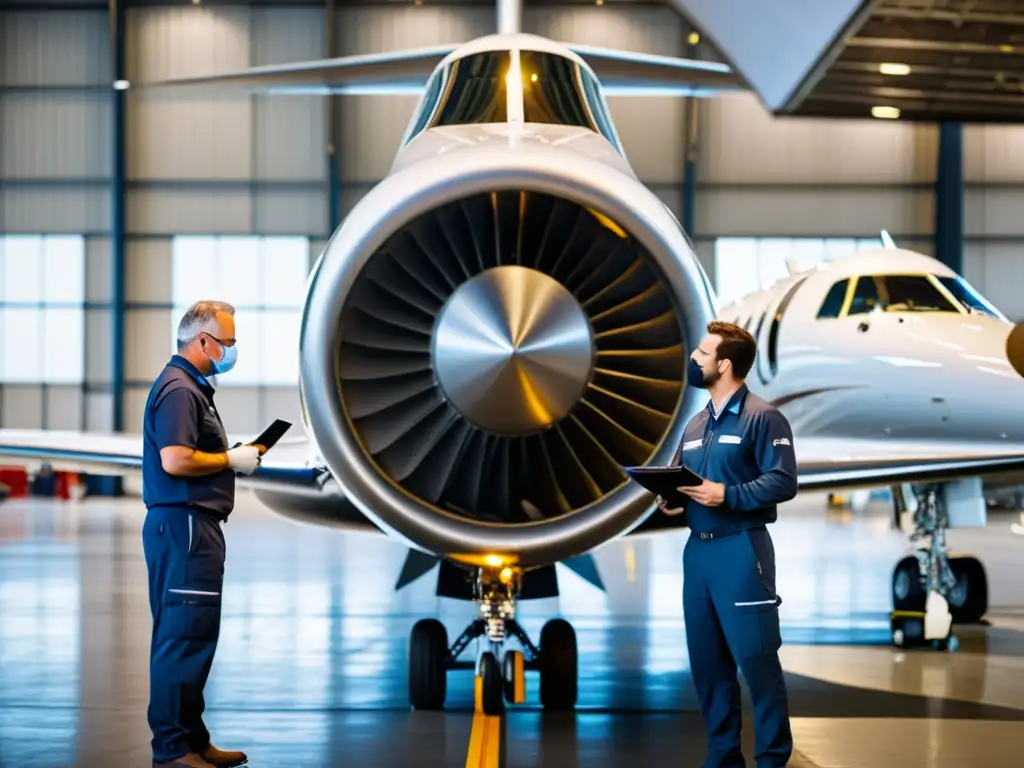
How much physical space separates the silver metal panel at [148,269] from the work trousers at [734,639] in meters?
33.6

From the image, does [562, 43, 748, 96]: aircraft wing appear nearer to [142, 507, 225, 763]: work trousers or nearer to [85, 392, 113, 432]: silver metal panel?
[142, 507, 225, 763]: work trousers

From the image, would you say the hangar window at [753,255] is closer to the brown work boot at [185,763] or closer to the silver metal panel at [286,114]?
the silver metal panel at [286,114]

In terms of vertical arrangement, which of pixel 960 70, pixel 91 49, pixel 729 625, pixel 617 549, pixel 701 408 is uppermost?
pixel 91 49

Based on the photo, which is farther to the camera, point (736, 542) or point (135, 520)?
point (135, 520)

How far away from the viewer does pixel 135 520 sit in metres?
29.2

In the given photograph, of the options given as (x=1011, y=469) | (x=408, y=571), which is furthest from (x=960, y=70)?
(x=408, y=571)

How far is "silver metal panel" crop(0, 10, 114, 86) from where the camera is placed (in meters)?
37.8

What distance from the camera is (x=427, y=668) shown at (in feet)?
26.5

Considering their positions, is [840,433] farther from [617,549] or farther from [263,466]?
[617,549]

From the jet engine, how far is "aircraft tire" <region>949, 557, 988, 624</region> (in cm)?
743

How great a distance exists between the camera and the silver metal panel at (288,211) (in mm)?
37562

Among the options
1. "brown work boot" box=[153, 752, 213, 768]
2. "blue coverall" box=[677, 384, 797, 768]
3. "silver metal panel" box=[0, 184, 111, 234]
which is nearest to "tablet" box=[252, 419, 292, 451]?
"brown work boot" box=[153, 752, 213, 768]

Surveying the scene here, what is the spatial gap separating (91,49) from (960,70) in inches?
1115

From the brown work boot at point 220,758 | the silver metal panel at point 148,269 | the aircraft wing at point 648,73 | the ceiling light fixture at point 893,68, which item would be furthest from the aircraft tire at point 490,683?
A: the silver metal panel at point 148,269
